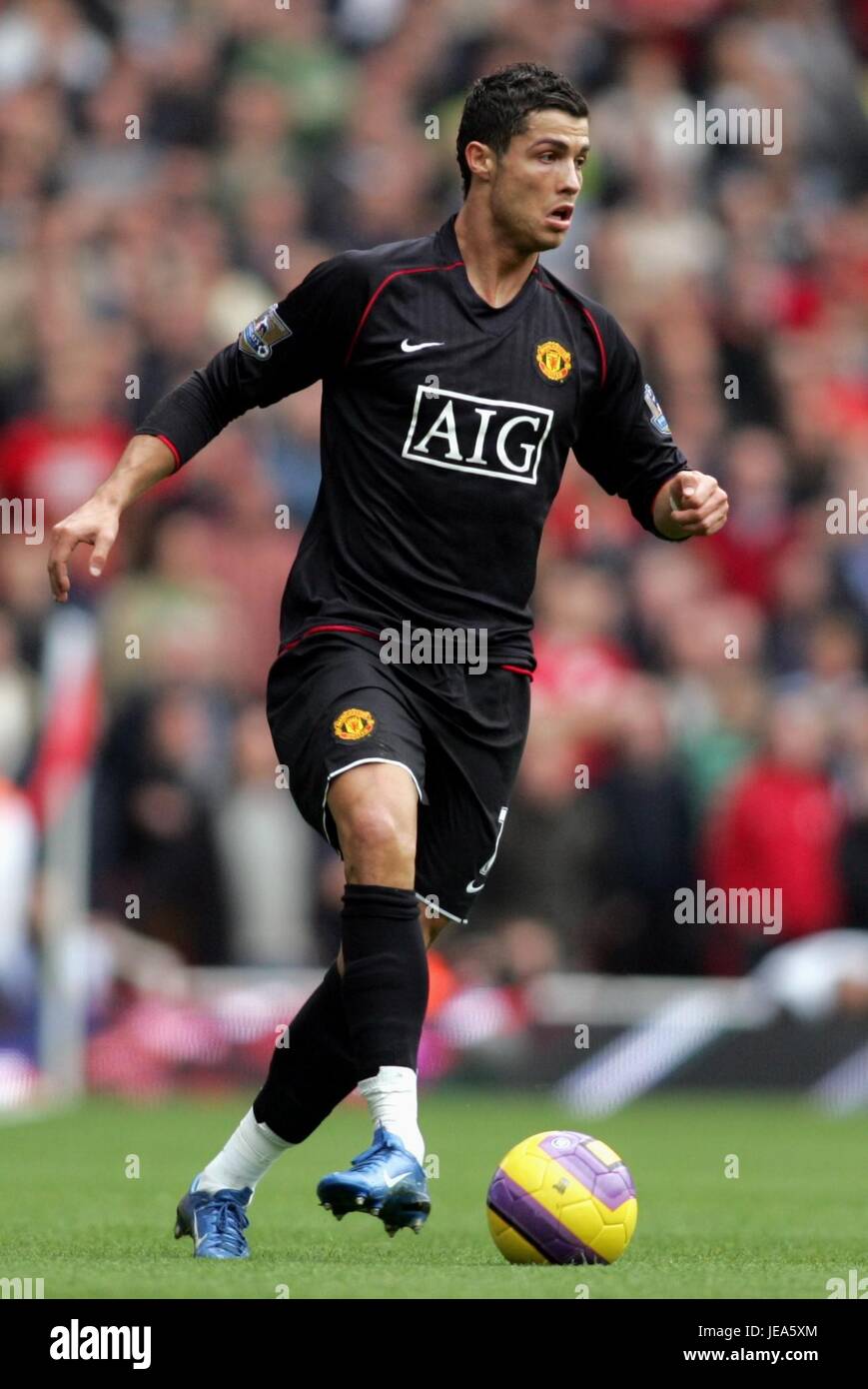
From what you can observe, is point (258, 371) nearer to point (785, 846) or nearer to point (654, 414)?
point (654, 414)

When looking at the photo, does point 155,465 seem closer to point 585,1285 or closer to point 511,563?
point 511,563

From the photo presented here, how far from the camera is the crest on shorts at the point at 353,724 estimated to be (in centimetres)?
555

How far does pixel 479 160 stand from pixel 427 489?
32.4 inches

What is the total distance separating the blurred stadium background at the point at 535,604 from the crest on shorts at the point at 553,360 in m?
6.31

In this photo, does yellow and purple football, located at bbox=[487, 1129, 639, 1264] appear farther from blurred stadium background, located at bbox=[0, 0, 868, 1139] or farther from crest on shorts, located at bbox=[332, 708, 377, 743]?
blurred stadium background, located at bbox=[0, 0, 868, 1139]

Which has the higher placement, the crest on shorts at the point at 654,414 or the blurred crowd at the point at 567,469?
the blurred crowd at the point at 567,469

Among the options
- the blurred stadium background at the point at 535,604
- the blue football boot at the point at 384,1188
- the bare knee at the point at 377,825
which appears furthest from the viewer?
the blurred stadium background at the point at 535,604

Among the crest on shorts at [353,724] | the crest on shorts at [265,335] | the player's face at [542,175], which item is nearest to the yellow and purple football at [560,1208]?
the crest on shorts at [353,724]

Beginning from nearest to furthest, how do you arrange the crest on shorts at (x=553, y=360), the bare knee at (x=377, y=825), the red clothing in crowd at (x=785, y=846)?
the bare knee at (x=377, y=825) < the crest on shorts at (x=553, y=360) < the red clothing in crowd at (x=785, y=846)

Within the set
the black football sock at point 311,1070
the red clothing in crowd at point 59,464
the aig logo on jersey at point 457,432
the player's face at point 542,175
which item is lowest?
the black football sock at point 311,1070

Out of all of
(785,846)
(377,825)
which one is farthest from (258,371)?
(785,846)

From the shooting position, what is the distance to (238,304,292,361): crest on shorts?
19.6 ft

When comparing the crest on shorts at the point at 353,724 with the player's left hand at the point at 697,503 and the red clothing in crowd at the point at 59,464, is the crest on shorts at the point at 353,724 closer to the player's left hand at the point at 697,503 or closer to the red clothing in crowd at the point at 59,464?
the player's left hand at the point at 697,503

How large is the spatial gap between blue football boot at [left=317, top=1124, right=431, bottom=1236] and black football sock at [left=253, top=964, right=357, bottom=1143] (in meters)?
0.72
